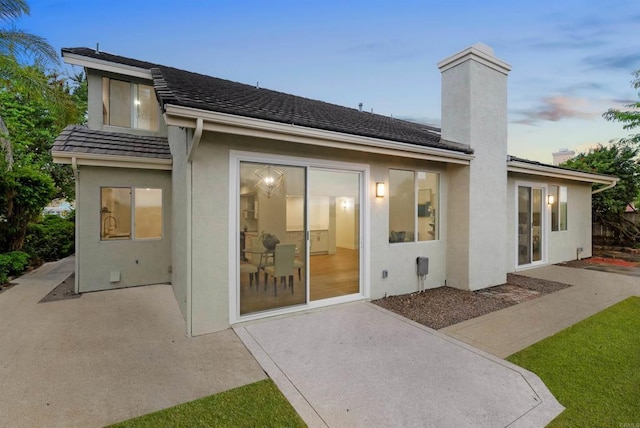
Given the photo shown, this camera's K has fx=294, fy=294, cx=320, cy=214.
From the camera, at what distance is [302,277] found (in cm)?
557

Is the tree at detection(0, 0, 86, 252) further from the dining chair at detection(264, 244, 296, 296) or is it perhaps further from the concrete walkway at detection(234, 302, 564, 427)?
the concrete walkway at detection(234, 302, 564, 427)

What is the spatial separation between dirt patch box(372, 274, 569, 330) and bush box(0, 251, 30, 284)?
948 cm

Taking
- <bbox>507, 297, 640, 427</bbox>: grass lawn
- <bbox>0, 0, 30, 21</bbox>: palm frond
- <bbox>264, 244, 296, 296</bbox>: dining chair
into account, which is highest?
<bbox>0, 0, 30, 21</bbox>: palm frond

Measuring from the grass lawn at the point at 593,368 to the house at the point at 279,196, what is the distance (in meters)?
2.68

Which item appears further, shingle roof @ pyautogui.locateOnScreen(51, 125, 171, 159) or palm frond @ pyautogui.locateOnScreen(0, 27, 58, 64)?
palm frond @ pyautogui.locateOnScreen(0, 27, 58, 64)

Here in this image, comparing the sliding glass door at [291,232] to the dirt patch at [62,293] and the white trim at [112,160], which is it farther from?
the dirt patch at [62,293]

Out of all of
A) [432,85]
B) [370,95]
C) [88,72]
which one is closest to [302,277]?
[88,72]

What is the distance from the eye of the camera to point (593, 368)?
12.0ft

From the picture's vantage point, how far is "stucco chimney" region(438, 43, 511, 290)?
7.24 metres

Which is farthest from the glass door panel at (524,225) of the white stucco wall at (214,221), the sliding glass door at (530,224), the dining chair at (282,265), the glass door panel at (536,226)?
the dining chair at (282,265)

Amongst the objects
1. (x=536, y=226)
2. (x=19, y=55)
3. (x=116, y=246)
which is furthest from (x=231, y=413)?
(x=19, y=55)

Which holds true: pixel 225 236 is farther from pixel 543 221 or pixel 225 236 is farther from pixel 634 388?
pixel 543 221

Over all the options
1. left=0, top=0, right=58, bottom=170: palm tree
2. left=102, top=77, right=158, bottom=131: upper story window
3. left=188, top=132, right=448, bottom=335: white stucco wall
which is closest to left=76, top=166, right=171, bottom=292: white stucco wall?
left=102, top=77, right=158, bottom=131: upper story window

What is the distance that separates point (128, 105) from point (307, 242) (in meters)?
7.56
